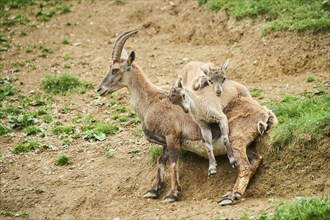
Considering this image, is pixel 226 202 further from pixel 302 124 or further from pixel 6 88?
pixel 6 88

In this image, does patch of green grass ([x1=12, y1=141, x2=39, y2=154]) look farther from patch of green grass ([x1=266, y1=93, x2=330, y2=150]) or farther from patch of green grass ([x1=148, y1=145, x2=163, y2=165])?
patch of green grass ([x1=266, y1=93, x2=330, y2=150])

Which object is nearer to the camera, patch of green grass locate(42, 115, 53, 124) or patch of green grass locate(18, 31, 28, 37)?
patch of green grass locate(42, 115, 53, 124)

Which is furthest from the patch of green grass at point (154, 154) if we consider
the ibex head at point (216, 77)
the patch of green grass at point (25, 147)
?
the patch of green grass at point (25, 147)

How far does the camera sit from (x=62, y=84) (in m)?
15.0

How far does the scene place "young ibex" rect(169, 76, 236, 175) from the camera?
984cm

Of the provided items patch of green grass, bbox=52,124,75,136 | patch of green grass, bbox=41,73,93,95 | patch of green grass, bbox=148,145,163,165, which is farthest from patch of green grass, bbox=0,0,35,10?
patch of green grass, bbox=148,145,163,165

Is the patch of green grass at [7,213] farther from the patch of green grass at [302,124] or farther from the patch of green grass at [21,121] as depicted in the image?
the patch of green grass at [302,124]

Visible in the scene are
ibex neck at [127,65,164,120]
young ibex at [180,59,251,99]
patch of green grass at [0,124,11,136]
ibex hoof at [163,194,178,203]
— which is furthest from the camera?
patch of green grass at [0,124,11,136]

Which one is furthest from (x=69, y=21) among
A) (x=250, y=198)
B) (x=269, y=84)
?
(x=250, y=198)

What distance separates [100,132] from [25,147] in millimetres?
1416

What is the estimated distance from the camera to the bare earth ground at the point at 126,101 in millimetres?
9570

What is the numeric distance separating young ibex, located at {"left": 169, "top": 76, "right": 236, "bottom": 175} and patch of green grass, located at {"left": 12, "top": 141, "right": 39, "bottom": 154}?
3648 millimetres

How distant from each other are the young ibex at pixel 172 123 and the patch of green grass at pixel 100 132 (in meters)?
1.83

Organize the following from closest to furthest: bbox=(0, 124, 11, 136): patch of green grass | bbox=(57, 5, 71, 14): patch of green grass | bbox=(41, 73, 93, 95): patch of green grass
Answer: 1. bbox=(0, 124, 11, 136): patch of green grass
2. bbox=(41, 73, 93, 95): patch of green grass
3. bbox=(57, 5, 71, 14): patch of green grass
